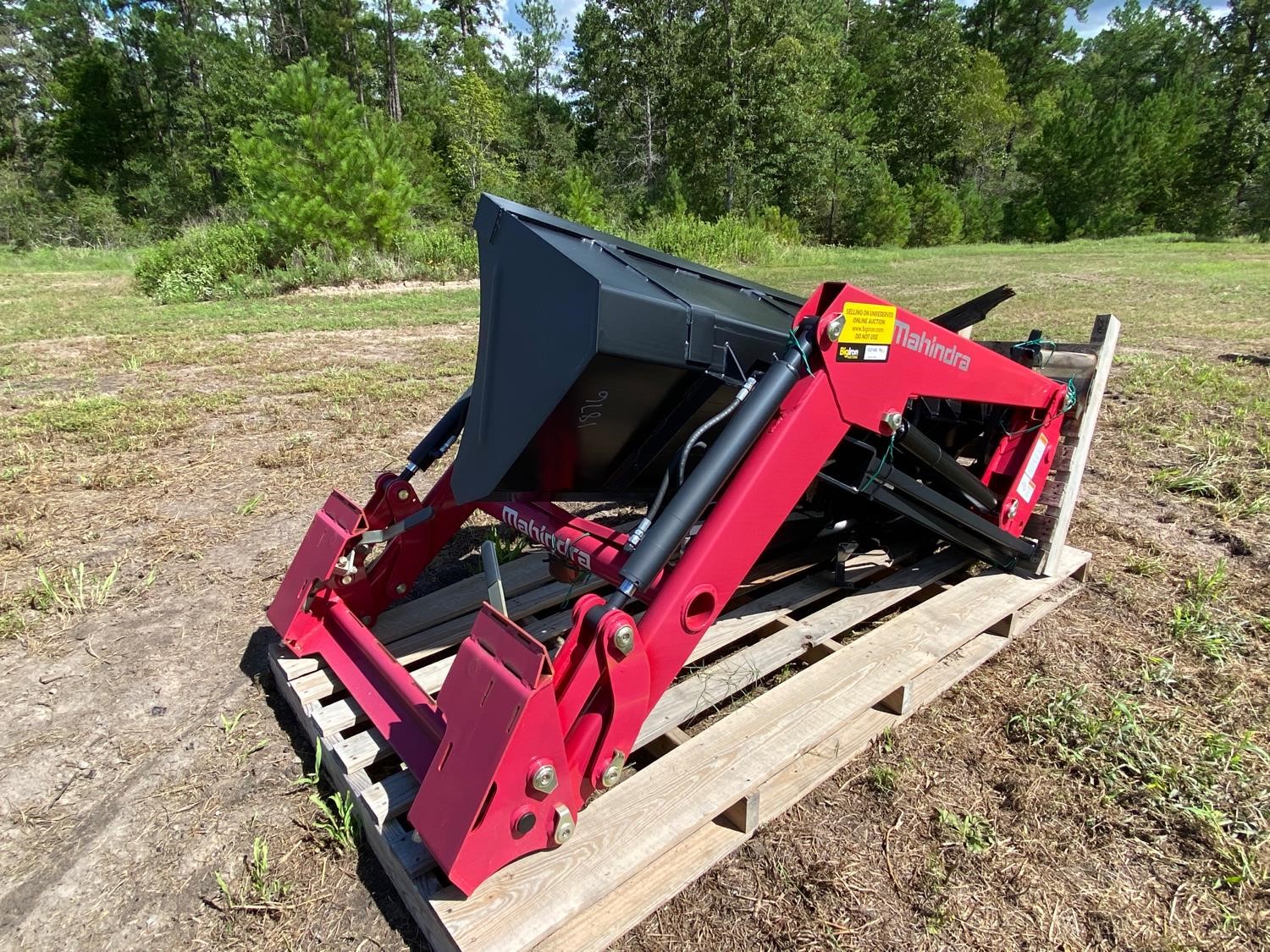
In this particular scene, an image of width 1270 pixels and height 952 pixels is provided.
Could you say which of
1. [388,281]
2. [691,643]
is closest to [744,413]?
[691,643]

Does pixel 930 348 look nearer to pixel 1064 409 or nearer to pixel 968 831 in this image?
pixel 1064 409

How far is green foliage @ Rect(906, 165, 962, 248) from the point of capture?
32.7 metres

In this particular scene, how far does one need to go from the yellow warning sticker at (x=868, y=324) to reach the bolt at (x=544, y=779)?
1315 millimetres

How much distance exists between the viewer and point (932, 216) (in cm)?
3294

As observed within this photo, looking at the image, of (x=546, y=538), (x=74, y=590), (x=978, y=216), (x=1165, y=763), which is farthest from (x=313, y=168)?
(x=978, y=216)

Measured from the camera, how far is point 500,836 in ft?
5.40

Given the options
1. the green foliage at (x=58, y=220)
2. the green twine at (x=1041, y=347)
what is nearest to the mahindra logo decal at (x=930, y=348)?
the green twine at (x=1041, y=347)

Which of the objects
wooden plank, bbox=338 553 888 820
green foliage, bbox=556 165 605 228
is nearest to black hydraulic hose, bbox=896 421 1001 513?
wooden plank, bbox=338 553 888 820

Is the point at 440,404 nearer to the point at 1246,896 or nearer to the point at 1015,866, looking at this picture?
the point at 1015,866

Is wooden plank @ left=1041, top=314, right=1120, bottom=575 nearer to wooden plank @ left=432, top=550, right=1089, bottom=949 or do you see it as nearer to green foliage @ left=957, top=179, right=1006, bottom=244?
wooden plank @ left=432, top=550, right=1089, bottom=949

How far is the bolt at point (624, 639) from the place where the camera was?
1665mm

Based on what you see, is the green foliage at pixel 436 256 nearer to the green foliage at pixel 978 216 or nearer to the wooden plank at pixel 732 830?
the wooden plank at pixel 732 830

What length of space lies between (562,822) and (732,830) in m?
0.56

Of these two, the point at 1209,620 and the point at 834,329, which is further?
the point at 1209,620
